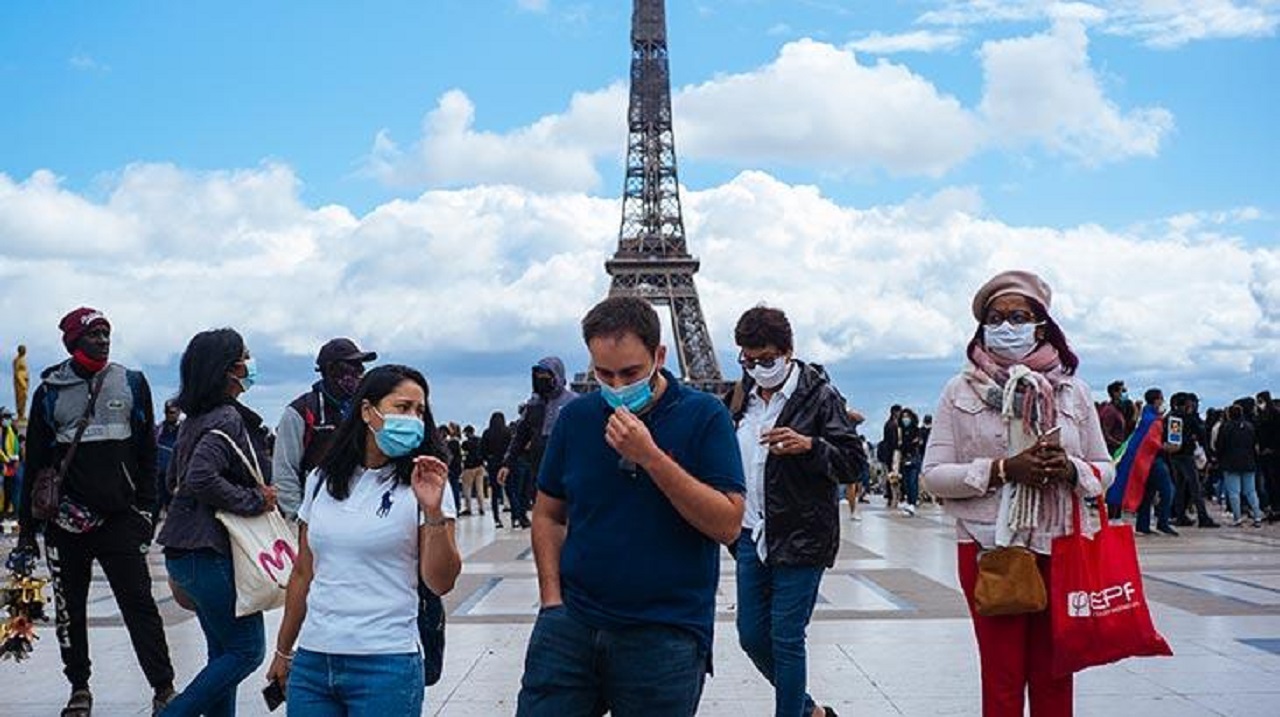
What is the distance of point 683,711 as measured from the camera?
3.55 metres

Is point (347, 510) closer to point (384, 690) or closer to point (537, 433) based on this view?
point (384, 690)

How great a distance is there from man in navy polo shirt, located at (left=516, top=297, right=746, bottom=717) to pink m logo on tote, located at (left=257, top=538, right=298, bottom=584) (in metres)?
1.77

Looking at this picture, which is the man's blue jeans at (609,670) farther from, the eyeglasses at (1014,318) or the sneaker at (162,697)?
the sneaker at (162,697)

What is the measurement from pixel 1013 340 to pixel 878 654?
3.76m

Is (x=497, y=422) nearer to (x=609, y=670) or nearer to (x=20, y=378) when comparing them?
(x=20, y=378)

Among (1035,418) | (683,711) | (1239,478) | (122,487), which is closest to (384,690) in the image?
(683,711)

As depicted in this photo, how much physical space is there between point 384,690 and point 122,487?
2875mm

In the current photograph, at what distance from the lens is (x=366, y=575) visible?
3.81 meters

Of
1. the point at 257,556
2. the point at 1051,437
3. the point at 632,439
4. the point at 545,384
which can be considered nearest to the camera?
the point at 632,439

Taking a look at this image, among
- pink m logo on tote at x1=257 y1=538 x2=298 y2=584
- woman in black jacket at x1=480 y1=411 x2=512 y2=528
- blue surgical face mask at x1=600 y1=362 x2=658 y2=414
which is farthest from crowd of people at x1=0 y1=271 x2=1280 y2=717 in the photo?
woman in black jacket at x1=480 y1=411 x2=512 y2=528

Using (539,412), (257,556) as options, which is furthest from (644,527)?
(539,412)

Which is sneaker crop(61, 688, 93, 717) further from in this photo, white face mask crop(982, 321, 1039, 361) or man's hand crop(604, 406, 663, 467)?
white face mask crop(982, 321, 1039, 361)

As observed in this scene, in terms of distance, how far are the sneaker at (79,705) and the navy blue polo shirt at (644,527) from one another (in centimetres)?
351

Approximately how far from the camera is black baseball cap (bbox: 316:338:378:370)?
5.57 m
